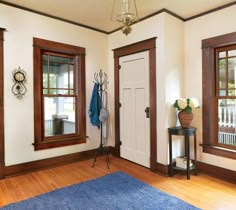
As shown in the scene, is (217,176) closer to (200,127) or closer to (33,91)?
(200,127)

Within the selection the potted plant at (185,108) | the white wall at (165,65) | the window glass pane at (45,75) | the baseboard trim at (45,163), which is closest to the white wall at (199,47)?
the white wall at (165,65)

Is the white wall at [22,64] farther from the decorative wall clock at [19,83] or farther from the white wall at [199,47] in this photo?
the white wall at [199,47]

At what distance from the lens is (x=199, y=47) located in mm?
3252

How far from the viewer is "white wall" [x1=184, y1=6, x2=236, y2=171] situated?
292cm

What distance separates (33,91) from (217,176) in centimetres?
326

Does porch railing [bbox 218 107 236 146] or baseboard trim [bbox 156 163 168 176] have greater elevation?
porch railing [bbox 218 107 236 146]

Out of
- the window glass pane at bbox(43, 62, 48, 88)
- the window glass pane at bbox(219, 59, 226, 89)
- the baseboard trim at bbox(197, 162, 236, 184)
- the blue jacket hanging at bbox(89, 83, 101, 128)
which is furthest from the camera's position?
the blue jacket hanging at bbox(89, 83, 101, 128)

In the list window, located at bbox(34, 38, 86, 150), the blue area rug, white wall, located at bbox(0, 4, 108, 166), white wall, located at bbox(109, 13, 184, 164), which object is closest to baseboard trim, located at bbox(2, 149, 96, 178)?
white wall, located at bbox(0, 4, 108, 166)

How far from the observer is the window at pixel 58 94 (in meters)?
3.28

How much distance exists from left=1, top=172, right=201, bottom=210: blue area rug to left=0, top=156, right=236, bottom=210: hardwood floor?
0.53 feet

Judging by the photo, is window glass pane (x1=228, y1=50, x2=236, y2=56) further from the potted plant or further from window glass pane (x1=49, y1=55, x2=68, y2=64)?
window glass pane (x1=49, y1=55, x2=68, y2=64)

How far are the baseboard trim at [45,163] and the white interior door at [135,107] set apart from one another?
773mm

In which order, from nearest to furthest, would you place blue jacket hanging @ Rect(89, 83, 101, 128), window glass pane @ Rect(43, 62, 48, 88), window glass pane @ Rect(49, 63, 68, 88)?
window glass pane @ Rect(43, 62, 48, 88) → window glass pane @ Rect(49, 63, 68, 88) → blue jacket hanging @ Rect(89, 83, 101, 128)

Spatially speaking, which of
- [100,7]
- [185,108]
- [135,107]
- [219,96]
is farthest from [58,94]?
[219,96]
